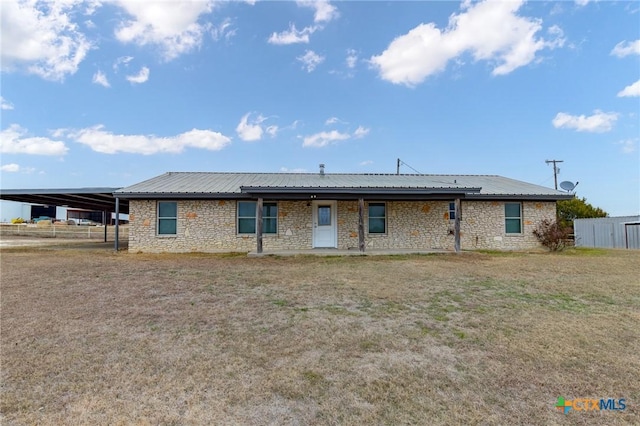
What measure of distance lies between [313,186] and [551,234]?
990 centimetres

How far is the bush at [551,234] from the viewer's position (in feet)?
43.6

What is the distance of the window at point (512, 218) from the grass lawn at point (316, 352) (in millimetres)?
7856

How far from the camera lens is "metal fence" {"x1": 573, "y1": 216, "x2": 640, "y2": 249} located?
17.5 meters

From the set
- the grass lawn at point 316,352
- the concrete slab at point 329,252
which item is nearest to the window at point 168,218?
the concrete slab at point 329,252

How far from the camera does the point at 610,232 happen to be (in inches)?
729

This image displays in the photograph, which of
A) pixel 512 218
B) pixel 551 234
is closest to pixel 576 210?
pixel 551 234

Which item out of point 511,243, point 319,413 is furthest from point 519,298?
point 511,243

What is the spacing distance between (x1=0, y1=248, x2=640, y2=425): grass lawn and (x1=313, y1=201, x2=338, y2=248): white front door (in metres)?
6.55

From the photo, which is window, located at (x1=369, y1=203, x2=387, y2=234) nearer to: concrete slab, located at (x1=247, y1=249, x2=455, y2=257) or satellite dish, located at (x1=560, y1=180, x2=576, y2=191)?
concrete slab, located at (x1=247, y1=249, x2=455, y2=257)

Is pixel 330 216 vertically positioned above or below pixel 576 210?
below

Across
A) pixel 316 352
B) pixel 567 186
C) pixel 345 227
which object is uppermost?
pixel 567 186

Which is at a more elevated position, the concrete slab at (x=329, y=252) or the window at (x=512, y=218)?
the window at (x=512, y=218)

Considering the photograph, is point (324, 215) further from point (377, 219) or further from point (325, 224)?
point (377, 219)

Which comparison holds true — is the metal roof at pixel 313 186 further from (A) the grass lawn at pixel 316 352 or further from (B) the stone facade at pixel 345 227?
(A) the grass lawn at pixel 316 352
